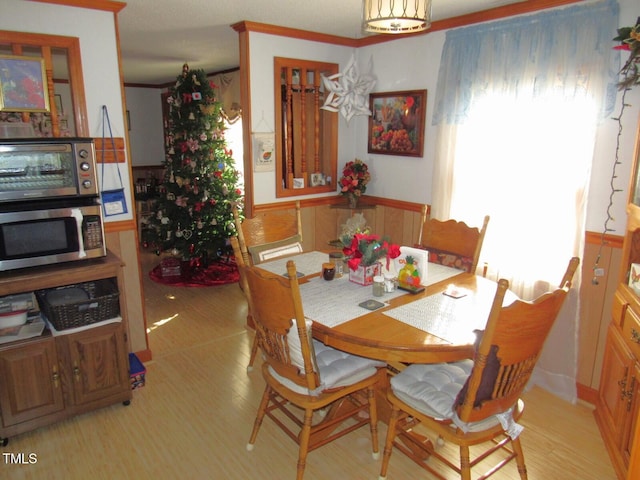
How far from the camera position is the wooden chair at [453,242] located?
2.87m

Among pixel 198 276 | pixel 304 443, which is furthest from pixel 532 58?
pixel 198 276

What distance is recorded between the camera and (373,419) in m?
2.31

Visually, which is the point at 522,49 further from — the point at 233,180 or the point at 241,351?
the point at 233,180

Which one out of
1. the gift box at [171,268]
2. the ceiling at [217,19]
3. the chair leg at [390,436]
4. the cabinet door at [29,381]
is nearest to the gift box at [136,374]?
the cabinet door at [29,381]

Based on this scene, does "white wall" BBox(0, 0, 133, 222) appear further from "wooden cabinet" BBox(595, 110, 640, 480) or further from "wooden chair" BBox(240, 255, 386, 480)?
"wooden cabinet" BBox(595, 110, 640, 480)

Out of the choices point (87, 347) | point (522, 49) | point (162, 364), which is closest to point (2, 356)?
point (87, 347)

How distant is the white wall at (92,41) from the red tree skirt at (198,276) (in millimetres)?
1919

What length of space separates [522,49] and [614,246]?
1332 mm

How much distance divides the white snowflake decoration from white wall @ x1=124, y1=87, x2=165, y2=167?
4.68m

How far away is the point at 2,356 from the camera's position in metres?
2.34

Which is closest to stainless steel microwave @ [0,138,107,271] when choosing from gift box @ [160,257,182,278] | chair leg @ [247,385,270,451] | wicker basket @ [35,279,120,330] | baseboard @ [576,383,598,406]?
wicker basket @ [35,279,120,330]

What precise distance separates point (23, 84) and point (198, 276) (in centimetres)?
275

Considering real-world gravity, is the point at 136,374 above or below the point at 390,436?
below

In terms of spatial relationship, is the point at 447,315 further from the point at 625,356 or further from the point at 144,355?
the point at 144,355
